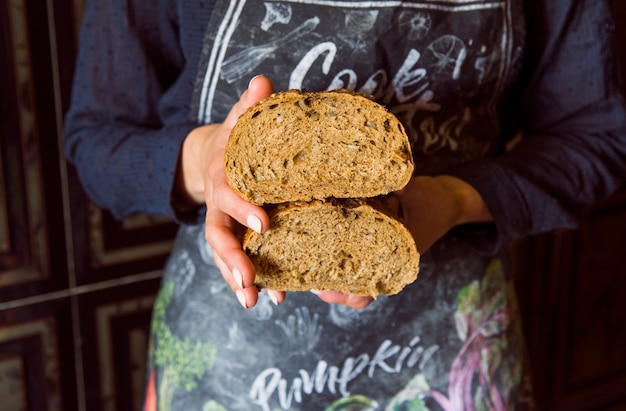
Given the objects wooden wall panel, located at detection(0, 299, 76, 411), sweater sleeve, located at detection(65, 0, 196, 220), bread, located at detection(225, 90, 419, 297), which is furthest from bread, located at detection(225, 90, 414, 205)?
wooden wall panel, located at detection(0, 299, 76, 411)

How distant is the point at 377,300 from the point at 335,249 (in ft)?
0.49

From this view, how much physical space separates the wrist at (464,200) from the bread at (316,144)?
187mm

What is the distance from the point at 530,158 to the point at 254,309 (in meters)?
0.40

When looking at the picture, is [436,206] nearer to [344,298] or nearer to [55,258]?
[344,298]

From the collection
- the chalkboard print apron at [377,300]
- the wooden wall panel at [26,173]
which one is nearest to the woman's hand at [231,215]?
the chalkboard print apron at [377,300]

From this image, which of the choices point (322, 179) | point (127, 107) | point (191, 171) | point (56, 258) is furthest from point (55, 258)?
point (322, 179)

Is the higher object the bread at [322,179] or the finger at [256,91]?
the finger at [256,91]

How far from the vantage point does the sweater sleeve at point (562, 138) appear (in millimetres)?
842

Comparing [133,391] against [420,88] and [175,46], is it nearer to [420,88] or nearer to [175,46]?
[175,46]

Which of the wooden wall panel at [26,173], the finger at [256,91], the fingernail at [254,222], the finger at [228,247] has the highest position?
the finger at [256,91]

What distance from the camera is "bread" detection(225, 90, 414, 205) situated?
2.01ft

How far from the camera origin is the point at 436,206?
76cm

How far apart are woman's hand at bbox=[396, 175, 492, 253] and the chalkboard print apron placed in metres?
0.06

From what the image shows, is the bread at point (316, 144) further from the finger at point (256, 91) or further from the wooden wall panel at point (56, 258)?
the wooden wall panel at point (56, 258)
